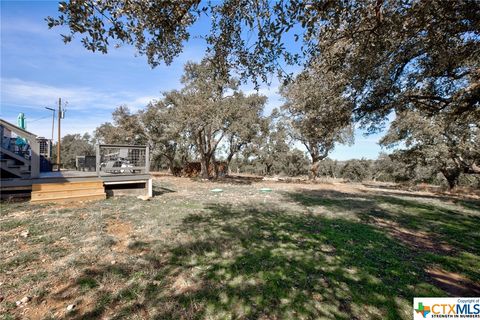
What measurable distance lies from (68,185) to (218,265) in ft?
20.4

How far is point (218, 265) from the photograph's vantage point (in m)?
3.42

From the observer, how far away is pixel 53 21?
2.19m

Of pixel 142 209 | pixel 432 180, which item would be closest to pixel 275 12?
pixel 142 209

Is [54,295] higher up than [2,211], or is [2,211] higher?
[2,211]

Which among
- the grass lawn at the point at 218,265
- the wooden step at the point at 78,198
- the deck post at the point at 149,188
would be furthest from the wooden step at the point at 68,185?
the deck post at the point at 149,188

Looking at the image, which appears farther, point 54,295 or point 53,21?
point 54,295

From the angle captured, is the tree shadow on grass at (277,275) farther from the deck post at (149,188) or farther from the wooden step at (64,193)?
the wooden step at (64,193)

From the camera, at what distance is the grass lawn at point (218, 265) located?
249 centimetres

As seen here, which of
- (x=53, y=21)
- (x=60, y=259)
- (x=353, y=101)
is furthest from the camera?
(x=353, y=101)

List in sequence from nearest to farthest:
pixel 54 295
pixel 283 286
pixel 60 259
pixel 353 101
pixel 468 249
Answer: pixel 54 295
pixel 283 286
pixel 60 259
pixel 468 249
pixel 353 101

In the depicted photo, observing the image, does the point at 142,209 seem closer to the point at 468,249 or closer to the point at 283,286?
the point at 283,286

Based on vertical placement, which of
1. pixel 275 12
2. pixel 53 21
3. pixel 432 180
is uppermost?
pixel 275 12

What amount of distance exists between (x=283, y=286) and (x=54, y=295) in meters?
2.67

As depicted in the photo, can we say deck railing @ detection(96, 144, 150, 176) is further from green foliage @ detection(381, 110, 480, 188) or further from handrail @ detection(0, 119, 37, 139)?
green foliage @ detection(381, 110, 480, 188)
